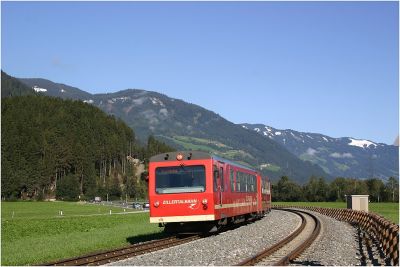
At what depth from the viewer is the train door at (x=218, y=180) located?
24909mm

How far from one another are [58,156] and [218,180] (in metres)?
140

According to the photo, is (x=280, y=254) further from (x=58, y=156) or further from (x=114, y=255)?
(x=58, y=156)

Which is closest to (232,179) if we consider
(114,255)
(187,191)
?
(187,191)

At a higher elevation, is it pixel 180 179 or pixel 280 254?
pixel 180 179

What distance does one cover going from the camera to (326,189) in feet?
493

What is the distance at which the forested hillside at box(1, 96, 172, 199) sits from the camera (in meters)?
144

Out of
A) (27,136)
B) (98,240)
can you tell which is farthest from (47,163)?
(98,240)

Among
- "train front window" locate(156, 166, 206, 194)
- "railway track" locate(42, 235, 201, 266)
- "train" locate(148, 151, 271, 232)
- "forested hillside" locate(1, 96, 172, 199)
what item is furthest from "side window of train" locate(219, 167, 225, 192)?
"forested hillside" locate(1, 96, 172, 199)

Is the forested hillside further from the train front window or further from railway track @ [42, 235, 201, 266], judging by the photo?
railway track @ [42, 235, 201, 266]

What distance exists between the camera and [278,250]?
19562mm

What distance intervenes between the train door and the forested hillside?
11523 cm

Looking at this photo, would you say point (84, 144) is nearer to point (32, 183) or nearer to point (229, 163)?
point (32, 183)

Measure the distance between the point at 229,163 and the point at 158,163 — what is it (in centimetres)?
465

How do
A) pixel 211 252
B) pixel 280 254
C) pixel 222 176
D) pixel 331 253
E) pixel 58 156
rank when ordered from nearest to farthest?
pixel 280 254 → pixel 211 252 → pixel 331 253 → pixel 222 176 → pixel 58 156
